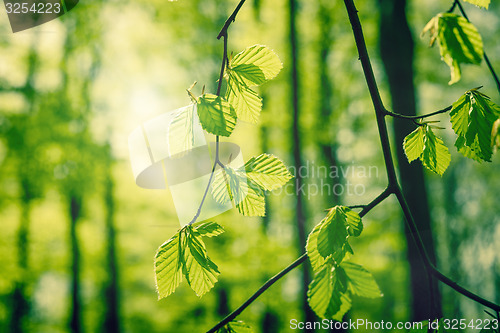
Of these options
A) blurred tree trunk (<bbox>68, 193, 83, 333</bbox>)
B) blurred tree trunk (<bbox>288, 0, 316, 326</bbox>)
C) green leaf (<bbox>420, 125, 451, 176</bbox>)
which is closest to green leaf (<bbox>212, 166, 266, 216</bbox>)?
green leaf (<bbox>420, 125, 451, 176</bbox>)

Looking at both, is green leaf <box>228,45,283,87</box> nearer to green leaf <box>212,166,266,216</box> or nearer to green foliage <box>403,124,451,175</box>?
green leaf <box>212,166,266,216</box>

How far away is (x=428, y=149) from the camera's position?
69 cm

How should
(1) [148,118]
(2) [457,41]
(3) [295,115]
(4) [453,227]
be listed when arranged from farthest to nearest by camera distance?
(4) [453,227] < (1) [148,118] < (3) [295,115] < (2) [457,41]

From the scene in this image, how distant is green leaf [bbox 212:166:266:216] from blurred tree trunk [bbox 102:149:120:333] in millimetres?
7464

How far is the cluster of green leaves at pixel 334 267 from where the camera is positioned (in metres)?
0.59

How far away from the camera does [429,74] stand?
20.5 feet

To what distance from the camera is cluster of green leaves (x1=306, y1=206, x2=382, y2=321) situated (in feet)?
1.95

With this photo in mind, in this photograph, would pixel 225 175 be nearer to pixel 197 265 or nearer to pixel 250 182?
pixel 250 182

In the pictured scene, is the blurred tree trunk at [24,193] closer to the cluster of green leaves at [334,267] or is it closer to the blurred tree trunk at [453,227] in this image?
the cluster of green leaves at [334,267]

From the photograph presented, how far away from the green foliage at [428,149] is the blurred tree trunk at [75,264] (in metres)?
7.94

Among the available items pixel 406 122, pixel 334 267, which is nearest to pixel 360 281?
pixel 334 267

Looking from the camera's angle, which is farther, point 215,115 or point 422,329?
point 422,329

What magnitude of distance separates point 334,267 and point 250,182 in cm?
25

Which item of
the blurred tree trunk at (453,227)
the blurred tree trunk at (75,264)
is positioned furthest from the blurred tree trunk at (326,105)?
the blurred tree trunk at (75,264)
